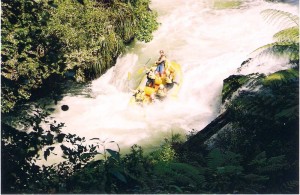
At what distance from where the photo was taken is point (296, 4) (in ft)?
45.9

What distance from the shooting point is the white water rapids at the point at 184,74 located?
986 centimetres

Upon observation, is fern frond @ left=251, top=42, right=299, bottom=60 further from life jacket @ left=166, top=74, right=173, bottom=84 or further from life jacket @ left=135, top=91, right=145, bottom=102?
life jacket @ left=135, top=91, right=145, bottom=102

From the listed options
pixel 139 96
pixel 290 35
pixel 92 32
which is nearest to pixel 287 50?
pixel 290 35

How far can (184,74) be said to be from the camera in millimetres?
11227

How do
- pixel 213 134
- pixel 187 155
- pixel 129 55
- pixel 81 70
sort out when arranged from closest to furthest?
pixel 187 155 → pixel 213 134 → pixel 81 70 → pixel 129 55

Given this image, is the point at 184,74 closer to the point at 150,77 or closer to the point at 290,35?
the point at 150,77

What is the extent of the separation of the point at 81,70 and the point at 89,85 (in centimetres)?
74

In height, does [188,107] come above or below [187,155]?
above

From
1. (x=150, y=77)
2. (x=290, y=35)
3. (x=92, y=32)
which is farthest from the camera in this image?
(x=92, y=32)

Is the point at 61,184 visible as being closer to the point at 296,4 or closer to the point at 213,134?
the point at 213,134

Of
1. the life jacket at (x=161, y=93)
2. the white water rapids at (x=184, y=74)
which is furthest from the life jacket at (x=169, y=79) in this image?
the white water rapids at (x=184, y=74)

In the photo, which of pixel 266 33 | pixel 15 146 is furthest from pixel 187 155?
pixel 266 33

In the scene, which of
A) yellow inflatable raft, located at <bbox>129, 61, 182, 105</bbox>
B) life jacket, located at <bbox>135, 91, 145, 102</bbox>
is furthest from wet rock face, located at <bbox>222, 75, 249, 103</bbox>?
life jacket, located at <bbox>135, 91, 145, 102</bbox>

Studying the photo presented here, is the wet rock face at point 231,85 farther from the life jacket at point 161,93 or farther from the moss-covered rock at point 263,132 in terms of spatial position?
the life jacket at point 161,93
